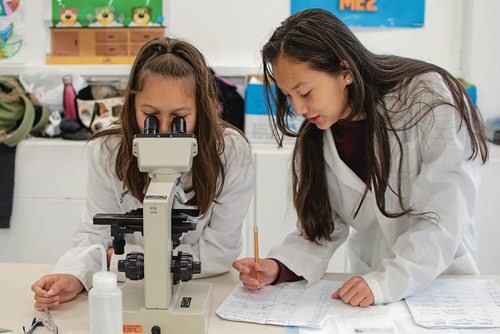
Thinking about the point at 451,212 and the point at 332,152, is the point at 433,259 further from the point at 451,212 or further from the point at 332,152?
the point at 332,152

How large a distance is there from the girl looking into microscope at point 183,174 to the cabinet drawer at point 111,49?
1419 mm

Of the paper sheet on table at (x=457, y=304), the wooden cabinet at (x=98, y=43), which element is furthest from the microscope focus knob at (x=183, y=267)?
the wooden cabinet at (x=98, y=43)

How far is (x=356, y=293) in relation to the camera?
4.27 feet

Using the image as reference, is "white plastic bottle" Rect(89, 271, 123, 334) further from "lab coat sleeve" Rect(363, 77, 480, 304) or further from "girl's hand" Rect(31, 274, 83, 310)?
"lab coat sleeve" Rect(363, 77, 480, 304)

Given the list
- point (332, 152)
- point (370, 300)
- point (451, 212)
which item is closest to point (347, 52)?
point (332, 152)

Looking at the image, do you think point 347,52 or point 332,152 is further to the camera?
point 332,152

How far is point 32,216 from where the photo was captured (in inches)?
104

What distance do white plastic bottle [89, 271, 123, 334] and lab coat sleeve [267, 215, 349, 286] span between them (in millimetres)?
448

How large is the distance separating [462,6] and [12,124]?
6.55 ft

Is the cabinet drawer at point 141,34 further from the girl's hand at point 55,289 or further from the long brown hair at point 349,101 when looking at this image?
the girl's hand at point 55,289

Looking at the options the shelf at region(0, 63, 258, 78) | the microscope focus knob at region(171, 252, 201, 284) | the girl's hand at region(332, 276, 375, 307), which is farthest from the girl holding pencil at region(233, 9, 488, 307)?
the shelf at region(0, 63, 258, 78)

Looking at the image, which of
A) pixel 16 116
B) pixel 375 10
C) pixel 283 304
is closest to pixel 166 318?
pixel 283 304

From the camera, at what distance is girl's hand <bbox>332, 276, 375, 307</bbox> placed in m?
1.29

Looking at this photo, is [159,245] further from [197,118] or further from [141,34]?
[141,34]
